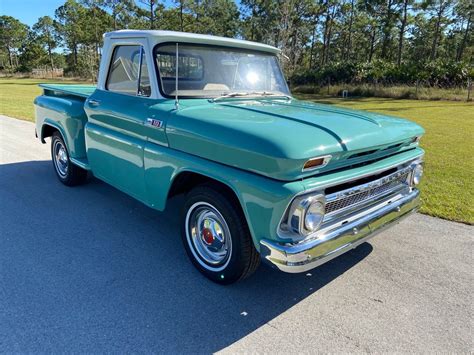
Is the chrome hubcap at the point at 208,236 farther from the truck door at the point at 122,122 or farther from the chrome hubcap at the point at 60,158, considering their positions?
the chrome hubcap at the point at 60,158

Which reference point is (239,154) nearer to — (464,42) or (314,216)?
(314,216)

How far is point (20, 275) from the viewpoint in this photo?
3.09 m

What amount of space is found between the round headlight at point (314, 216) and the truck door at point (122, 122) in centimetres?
172

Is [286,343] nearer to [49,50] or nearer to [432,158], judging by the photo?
[432,158]

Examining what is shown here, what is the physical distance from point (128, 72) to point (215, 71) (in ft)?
3.00

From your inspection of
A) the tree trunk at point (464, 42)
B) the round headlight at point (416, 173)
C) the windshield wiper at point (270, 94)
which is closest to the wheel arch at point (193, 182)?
the windshield wiper at point (270, 94)

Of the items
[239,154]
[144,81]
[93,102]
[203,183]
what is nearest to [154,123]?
[144,81]

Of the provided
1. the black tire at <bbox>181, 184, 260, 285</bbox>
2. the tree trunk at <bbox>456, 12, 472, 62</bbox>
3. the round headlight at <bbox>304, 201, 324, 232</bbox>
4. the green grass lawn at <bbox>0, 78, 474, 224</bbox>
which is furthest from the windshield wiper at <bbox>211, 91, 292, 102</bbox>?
the tree trunk at <bbox>456, 12, 472, 62</bbox>

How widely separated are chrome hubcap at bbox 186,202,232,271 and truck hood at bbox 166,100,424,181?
20.4 inches

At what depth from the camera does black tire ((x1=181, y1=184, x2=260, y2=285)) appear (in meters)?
2.71

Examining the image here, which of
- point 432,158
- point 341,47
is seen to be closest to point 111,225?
point 432,158

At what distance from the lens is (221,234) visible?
2.98 metres

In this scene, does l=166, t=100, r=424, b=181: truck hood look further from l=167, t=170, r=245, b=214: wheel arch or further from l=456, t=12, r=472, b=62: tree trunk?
l=456, t=12, r=472, b=62: tree trunk

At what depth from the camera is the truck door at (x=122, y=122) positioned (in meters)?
3.48
